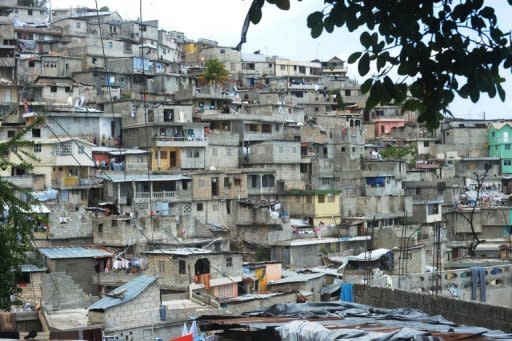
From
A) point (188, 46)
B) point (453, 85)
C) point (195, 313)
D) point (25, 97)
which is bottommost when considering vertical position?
point (195, 313)

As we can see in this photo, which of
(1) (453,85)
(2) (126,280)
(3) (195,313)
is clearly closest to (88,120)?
(2) (126,280)

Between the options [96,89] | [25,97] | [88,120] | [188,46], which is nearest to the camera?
[88,120]

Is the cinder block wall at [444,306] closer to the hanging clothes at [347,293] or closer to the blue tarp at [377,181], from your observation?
the hanging clothes at [347,293]

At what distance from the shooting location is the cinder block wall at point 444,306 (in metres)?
11.1

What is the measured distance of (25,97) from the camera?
36125 mm

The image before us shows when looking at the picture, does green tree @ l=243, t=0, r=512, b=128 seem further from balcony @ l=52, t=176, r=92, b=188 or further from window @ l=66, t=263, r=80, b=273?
balcony @ l=52, t=176, r=92, b=188

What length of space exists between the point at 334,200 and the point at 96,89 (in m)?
11.9

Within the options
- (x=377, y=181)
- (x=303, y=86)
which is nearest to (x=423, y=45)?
(x=377, y=181)

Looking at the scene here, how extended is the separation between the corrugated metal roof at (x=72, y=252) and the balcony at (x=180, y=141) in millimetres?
8153

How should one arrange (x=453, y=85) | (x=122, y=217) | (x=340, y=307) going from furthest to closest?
(x=122, y=217) < (x=340, y=307) < (x=453, y=85)

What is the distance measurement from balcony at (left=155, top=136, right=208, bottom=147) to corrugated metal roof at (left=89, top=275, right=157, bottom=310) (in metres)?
12.1

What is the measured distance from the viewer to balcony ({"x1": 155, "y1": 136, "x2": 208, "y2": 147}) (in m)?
32.7

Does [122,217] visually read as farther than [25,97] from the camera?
No

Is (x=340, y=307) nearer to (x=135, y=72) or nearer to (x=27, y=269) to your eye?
(x=27, y=269)
